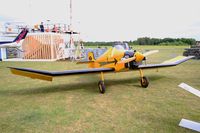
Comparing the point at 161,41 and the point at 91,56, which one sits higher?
the point at 161,41

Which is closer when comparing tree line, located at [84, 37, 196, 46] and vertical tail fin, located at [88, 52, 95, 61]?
vertical tail fin, located at [88, 52, 95, 61]

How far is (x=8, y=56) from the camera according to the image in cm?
2538

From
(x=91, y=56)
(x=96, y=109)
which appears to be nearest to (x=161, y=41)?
(x=91, y=56)

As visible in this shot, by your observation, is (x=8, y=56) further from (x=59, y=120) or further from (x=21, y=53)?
(x=59, y=120)

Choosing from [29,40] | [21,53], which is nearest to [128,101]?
[29,40]

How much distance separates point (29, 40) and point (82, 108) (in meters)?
20.4

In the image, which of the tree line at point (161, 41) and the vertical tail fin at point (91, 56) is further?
the tree line at point (161, 41)

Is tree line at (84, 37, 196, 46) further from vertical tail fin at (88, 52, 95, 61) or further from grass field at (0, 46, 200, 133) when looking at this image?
grass field at (0, 46, 200, 133)

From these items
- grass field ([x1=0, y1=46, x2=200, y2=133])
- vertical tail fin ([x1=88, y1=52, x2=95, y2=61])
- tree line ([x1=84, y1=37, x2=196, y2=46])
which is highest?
tree line ([x1=84, y1=37, x2=196, y2=46])

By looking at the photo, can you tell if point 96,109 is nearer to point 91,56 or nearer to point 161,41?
point 91,56

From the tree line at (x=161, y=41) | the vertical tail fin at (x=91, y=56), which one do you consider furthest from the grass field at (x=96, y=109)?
the tree line at (x=161, y=41)

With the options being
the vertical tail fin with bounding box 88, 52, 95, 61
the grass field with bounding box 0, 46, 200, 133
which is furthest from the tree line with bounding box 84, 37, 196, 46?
the grass field with bounding box 0, 46, 200, 133

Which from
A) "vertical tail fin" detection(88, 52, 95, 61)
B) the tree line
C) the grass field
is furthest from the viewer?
the tree line

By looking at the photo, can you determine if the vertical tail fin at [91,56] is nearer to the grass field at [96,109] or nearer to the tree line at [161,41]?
the grass field at [96,109]
